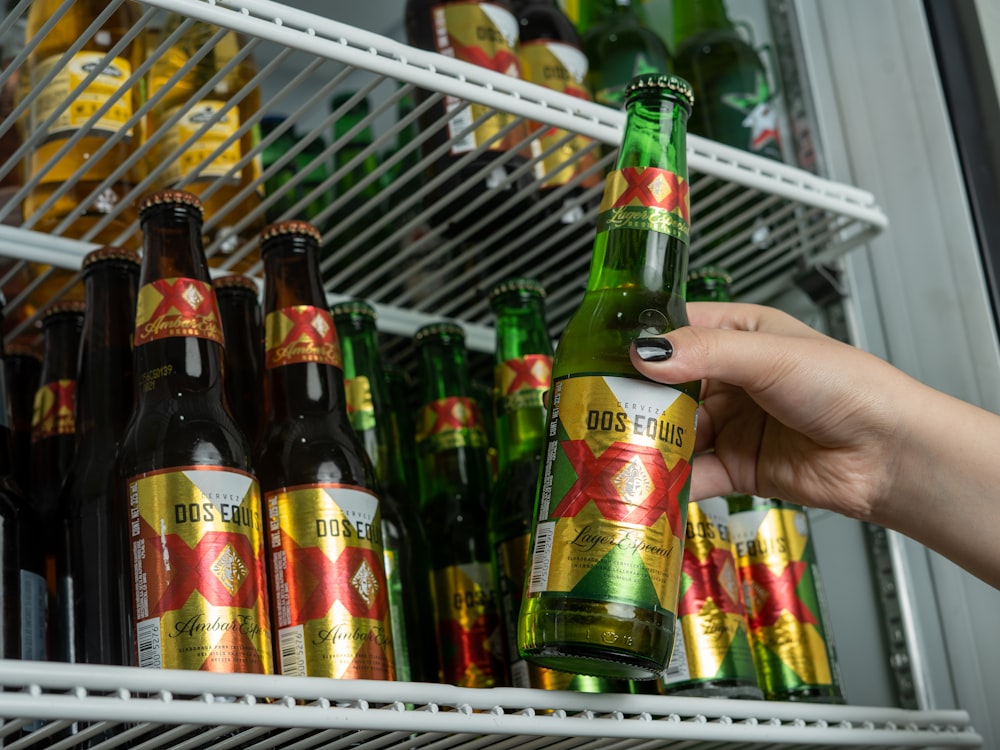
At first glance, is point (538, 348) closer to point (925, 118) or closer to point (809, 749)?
point (809, 749)

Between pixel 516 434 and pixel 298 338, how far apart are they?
25 cm

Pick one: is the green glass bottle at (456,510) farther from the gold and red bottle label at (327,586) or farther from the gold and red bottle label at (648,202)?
the gold and red bottle label at (648,202)

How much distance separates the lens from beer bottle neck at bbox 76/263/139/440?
2.93ft

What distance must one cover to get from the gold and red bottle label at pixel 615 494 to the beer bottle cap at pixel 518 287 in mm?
335

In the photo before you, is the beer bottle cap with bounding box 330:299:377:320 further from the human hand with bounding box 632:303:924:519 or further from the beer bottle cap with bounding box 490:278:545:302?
the human hand with bounding box 632:303:924:519

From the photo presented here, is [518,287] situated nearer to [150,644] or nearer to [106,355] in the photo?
[106,355]

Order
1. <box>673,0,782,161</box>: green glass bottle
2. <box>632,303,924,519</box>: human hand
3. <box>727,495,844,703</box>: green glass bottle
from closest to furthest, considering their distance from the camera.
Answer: <box>632,303,924,519</box>: human hand
<box>727,495,844,703</box>: green glass bottle
<box>673,0,782,161</box>: green glass bottle

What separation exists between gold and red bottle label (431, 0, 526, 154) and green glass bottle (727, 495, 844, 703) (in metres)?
0.41

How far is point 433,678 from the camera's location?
1.03m

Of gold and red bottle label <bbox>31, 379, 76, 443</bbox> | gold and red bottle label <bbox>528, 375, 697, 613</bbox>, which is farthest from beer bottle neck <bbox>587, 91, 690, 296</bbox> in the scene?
gold and red bottle label <bbox>31, 379, 76, 443</bbox>

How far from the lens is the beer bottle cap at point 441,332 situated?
114 centimetres

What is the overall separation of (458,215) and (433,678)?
1.38 feet

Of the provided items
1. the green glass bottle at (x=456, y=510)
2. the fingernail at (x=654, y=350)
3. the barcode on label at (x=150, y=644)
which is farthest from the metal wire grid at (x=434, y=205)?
the barcode on label at (x=150, y=644)

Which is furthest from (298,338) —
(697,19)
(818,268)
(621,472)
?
(697,19)
